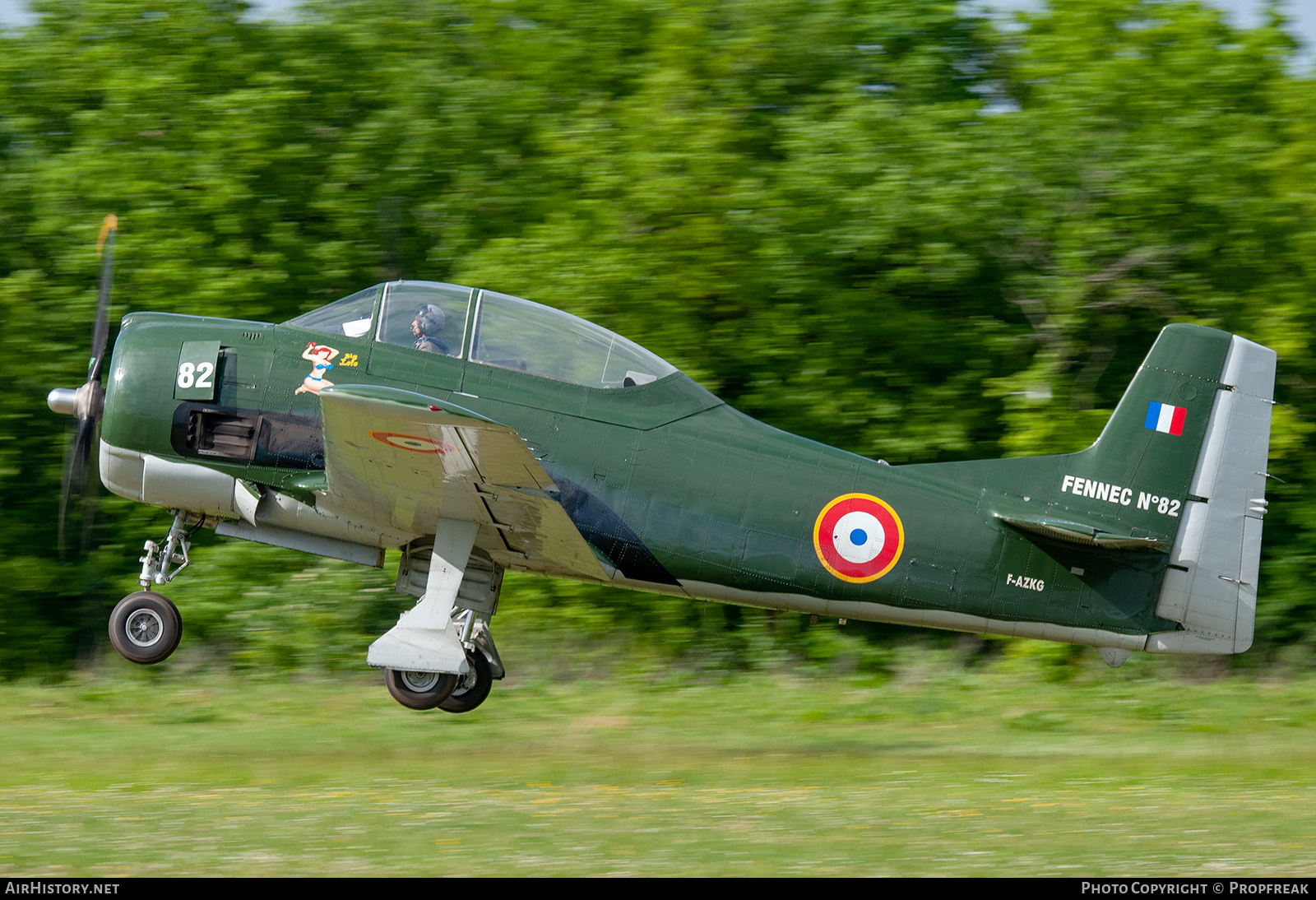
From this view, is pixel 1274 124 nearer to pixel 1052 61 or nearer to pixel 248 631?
pixel 1052 61

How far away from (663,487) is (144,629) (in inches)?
142

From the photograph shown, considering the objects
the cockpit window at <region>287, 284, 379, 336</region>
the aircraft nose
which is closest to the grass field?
the aircraft nose

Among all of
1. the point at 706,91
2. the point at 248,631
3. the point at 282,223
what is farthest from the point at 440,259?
the point at 248,631

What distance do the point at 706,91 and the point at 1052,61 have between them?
3.84m

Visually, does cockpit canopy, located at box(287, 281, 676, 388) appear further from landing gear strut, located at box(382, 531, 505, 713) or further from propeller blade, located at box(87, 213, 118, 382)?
propeller blade, located at box(87, 213, 118, 382)

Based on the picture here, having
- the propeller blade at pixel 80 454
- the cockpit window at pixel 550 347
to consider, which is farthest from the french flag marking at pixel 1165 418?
the propeller blade at pixel 80 454

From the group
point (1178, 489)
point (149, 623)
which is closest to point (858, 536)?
point (1178, 489)

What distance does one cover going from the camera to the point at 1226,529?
837 cm

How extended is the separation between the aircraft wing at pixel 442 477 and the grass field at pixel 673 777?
5.03ft

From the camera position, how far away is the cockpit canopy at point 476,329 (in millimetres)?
8219

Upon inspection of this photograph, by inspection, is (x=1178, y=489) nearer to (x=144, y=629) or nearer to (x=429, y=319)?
(x=429, y=319)

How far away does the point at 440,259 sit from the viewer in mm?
14234

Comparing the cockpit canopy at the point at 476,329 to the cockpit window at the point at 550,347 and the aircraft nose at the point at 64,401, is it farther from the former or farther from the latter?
the aircraft nose at the point at 64,401

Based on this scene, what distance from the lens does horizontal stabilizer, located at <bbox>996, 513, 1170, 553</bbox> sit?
8133 mm
